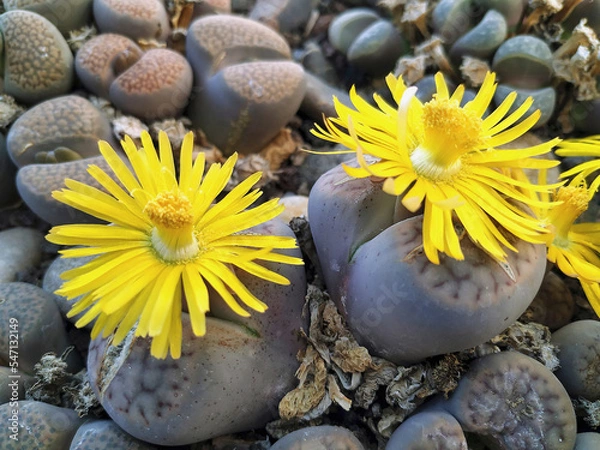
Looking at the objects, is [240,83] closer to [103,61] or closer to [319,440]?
[103,61]

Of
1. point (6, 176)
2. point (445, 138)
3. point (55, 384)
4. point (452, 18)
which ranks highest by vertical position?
point (445, 138)

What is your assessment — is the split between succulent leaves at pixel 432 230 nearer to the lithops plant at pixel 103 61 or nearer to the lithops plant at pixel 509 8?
the lithops plant at pixel 509 8

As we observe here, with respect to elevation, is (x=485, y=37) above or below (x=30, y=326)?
above

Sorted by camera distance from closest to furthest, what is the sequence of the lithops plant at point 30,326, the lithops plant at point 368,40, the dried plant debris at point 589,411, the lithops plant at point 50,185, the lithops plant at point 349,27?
1. the dried plant debris at point 589,411
2. the lithops plant at point 30,326
3. the lithops plant at point 50,185
4. the lithops plant at point 368,40
5. the lithops plant at point 349,27

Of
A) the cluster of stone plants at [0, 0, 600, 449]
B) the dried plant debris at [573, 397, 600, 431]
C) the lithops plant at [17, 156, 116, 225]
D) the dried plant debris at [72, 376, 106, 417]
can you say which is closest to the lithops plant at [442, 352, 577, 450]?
the cluster of stone plants at [0, 0, 600, 449]

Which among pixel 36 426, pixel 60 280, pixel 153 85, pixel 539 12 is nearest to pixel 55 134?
pixel 153 85

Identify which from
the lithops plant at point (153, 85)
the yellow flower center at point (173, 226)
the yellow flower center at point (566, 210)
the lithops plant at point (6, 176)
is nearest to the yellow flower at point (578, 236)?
the yellow flower center at point (566, 210)

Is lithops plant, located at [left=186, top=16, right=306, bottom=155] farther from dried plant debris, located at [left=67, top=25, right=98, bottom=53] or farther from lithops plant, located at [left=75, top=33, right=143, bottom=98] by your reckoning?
dried plant debris, located at [left=67, top=25, right=98, bottom=53]
